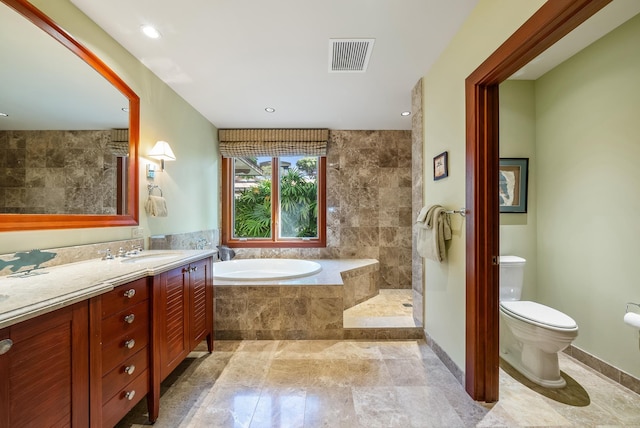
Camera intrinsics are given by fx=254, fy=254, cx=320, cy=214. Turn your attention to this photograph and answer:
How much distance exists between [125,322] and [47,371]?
35 centimetres

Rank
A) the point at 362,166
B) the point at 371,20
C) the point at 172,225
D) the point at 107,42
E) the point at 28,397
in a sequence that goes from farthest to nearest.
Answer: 1. the point at 362,166
2. the point at 172,225
3. the point at 107,42
4. the point at 371,20
5. the point at 28,397

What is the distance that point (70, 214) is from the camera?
1.50m

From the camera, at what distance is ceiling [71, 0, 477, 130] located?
4.95 ft

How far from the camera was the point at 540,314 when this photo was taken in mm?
1774

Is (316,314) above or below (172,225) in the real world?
below

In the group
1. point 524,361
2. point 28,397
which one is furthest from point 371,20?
point 524,361

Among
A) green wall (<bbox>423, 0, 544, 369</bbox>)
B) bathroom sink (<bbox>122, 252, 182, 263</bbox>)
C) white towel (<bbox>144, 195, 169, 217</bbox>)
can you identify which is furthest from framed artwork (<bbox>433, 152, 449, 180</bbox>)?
white towel (<bbox>144, 195, 169, 217</bbox>)

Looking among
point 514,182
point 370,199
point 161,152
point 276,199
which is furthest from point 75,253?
point 514,182

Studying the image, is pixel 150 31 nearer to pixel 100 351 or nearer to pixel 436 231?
pixel 100 351

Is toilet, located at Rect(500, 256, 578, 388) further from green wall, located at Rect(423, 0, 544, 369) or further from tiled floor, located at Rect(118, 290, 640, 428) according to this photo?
green wall, located at Rect(423, 0, 544, 369)

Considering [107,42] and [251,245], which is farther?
[251,245]

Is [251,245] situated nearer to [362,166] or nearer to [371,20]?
[362,166]

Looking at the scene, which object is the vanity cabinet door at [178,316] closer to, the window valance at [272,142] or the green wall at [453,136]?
the green wall at [453,136]

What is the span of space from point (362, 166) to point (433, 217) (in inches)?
78.5
